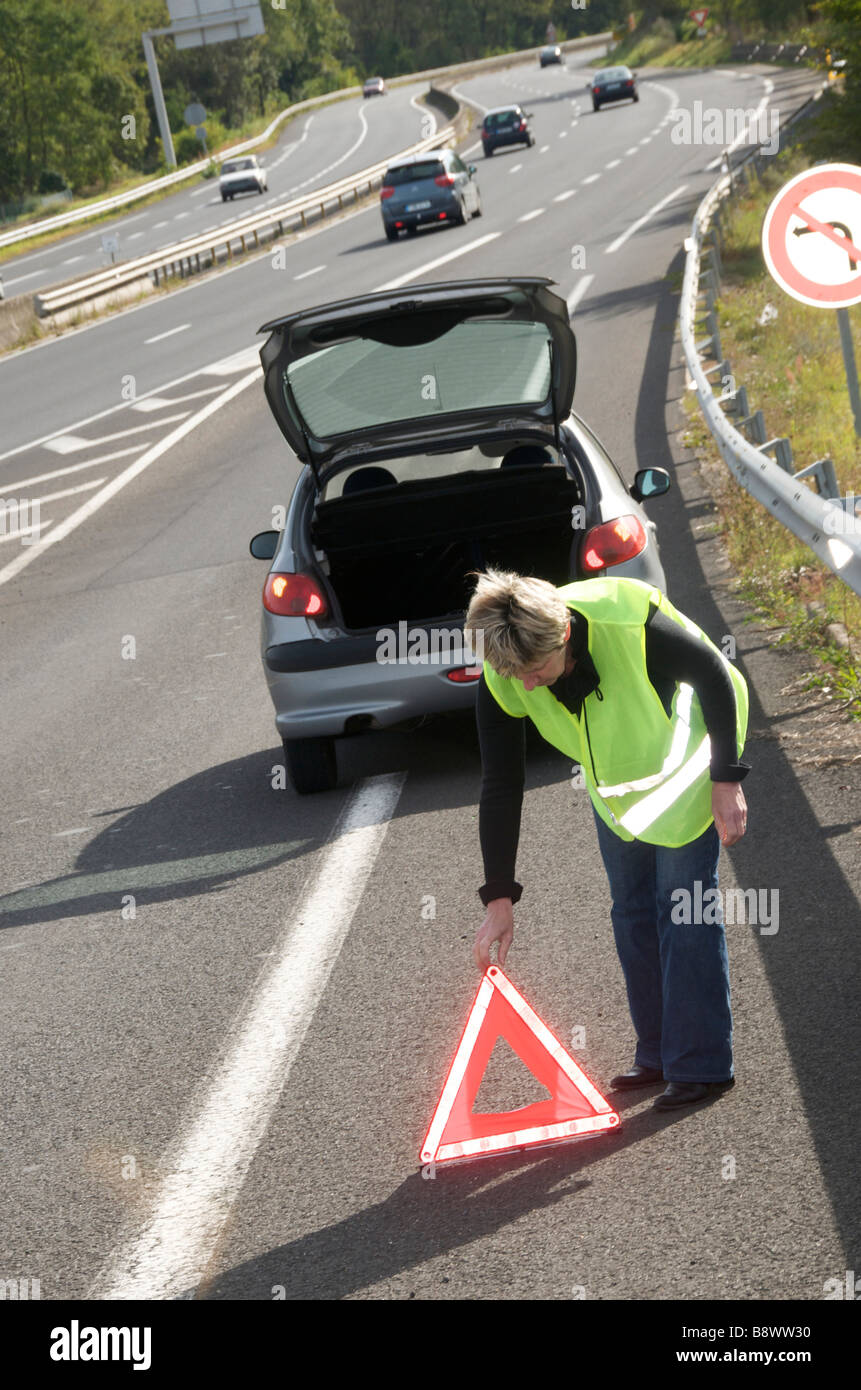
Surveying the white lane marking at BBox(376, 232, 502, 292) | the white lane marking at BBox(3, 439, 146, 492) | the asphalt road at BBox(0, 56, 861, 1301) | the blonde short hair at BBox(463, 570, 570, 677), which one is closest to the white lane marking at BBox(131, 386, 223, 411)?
the white lane marking at BBox(3, 439, 146, 492)

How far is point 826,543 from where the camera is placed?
22.6 feet

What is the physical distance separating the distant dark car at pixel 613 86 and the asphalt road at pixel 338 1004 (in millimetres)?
59587

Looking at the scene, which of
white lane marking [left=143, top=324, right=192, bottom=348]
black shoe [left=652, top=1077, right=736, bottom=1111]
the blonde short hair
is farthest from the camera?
white lane marking [left=143, top=324, right=192, bottom=348]

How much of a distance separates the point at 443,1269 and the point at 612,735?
4.17 ft

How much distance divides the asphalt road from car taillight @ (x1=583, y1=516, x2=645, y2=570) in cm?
91

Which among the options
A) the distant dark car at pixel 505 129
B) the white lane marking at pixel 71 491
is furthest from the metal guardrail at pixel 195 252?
the white lane marking at pixel 71 491

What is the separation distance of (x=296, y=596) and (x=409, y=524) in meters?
0.61

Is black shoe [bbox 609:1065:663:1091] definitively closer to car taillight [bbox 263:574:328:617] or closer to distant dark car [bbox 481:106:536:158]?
car taillight [bbox 263:574:328:617]

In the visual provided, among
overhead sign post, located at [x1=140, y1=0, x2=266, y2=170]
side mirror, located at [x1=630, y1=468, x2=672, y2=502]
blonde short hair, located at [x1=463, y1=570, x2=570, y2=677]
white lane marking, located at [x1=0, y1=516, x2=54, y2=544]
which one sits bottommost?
white lane marking, located at [x1=0, y1=516, x2=54, y2=544]

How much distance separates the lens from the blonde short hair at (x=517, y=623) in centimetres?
362

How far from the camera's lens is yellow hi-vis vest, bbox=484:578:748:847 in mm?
3928

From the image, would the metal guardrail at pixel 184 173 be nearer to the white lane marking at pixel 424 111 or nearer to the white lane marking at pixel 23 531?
the white lane marking at pixel 424 111

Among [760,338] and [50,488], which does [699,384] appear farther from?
[50,488]
